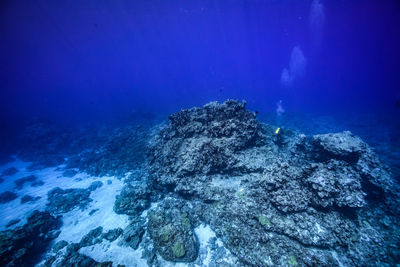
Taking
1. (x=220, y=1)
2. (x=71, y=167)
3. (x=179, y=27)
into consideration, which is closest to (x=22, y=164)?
(x=71, y=167)

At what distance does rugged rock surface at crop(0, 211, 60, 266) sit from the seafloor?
0.04m

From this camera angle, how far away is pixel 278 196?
18.9ft

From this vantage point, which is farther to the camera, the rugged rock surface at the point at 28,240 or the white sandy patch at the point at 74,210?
the white sandy patch at the point at 74,210

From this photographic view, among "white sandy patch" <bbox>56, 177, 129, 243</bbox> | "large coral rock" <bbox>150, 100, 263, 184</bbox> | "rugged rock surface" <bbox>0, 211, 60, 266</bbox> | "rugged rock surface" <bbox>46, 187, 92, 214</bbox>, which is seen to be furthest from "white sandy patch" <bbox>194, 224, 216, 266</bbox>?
"rugged rock surface" <bbox>46, 187, 92, 214</bbox>

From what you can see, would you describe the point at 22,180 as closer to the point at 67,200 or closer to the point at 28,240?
the point at 67,200

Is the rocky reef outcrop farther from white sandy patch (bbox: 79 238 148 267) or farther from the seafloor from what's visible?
white sandy patch (bbox: 79 238 148 267)

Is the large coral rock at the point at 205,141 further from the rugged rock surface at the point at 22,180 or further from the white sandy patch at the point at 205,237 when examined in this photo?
the rugged rock surface at the point at 22,180

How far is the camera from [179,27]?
3031 inches

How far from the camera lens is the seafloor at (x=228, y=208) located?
5.24 m

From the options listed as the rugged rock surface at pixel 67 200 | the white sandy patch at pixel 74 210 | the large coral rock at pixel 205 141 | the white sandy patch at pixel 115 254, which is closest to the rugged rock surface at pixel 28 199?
the white sandy patch at pixel 74 210

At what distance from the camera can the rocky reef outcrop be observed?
509cm

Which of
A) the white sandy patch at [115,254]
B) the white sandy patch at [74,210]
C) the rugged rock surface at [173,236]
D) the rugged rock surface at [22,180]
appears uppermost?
the rugged rock surface at [22,180]

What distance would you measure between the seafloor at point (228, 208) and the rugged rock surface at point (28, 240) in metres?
0.04

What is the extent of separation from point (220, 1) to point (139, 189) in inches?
2436
